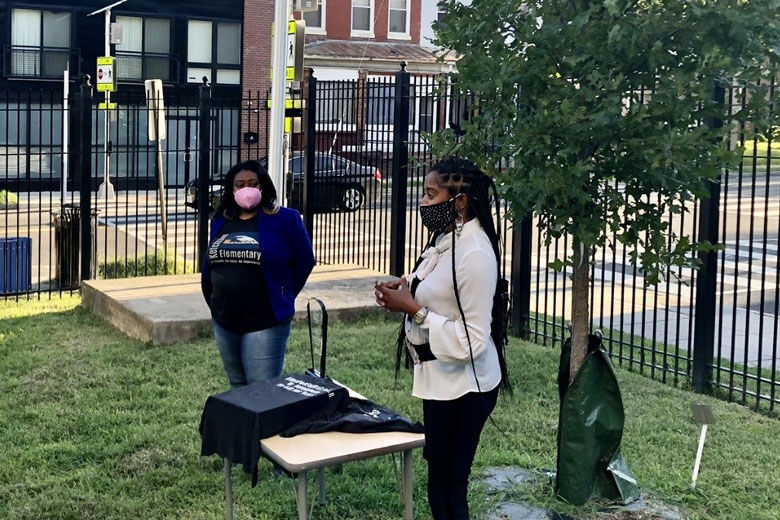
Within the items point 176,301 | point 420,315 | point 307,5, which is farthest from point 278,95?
point 420,315

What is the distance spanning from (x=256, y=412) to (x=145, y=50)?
103 feet

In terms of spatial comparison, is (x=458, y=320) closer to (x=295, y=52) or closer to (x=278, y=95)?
(x=278, y=95)

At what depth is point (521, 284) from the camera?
33.8 feet

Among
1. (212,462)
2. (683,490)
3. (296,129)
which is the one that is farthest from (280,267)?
(296,129)

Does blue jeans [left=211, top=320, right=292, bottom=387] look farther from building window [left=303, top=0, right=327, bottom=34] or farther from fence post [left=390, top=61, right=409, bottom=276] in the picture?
building window [left=303, top=0, right=327, bottom=34]

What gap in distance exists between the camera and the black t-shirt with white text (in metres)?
6.00

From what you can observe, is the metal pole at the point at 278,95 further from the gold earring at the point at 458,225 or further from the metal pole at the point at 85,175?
the gold earring at the point at 458,225

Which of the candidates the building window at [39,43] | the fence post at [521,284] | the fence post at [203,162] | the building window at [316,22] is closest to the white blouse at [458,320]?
the fence post at [521,284]

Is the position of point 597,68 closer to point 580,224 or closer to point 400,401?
point 580,224

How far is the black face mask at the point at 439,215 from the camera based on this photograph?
4441 millimetres

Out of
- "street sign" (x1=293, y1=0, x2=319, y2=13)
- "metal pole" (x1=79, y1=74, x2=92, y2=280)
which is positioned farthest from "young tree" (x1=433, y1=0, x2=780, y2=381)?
"street sign" (x1=293, y1=0, x2=319, y2=13)

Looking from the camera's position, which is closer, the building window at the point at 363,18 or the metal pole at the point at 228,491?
the metal pole at the point at 228,491

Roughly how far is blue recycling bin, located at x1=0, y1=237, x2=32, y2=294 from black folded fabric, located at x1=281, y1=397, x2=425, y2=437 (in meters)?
8.62

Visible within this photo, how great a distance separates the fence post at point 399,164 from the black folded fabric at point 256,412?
6844 millimetres
